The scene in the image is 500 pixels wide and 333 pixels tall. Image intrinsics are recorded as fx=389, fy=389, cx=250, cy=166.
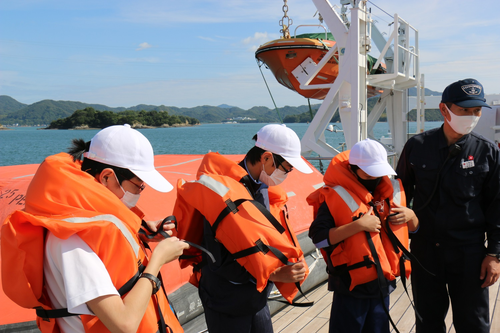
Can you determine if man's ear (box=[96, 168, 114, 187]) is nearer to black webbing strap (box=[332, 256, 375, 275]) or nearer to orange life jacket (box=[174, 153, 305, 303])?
orange life jacket (box=[174, 153, 305, 303])

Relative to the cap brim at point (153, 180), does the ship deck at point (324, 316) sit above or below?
below

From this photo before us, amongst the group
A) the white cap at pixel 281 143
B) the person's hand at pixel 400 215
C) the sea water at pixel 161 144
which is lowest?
the sea water at pixel 161 144

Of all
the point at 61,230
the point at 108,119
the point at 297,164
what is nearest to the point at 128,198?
the point at 61,230

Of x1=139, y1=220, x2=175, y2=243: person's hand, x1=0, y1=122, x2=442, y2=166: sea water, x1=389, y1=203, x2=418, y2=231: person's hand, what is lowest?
x1=0, y1=122, x2=442, y2=166: sea water

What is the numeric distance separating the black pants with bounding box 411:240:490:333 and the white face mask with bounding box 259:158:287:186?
3.51ft

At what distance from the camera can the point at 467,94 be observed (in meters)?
2.22

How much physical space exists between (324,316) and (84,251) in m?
2.88

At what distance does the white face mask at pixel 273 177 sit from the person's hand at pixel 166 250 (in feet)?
2.28

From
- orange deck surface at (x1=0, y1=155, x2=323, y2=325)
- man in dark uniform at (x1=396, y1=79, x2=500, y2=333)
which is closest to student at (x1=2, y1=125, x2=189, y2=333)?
orange deck surface at (x1=0, y1=155, x2=323, y2=325)

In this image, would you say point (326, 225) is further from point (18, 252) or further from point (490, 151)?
point (18, 252)

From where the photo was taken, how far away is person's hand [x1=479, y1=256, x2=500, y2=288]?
2.15 metres

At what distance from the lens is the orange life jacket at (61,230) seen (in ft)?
3.74

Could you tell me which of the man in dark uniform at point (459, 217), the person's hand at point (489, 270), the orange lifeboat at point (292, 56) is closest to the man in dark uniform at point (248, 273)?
the man in dark uniform at point (459, 217)

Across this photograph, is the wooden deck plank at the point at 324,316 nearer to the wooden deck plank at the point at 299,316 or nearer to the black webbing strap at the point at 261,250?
the wooden deck plank at the point at 299,316
